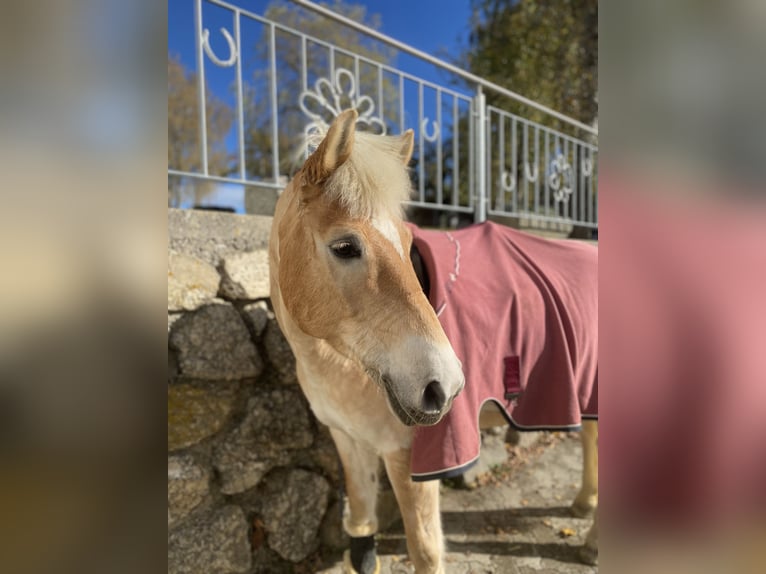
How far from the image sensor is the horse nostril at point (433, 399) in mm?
704

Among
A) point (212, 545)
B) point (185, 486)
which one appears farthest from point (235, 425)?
point (212, 545)

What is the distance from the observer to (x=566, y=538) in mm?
2080

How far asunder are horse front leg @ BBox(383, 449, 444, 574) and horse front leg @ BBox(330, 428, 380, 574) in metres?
0.33

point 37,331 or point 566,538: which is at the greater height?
point 37,331

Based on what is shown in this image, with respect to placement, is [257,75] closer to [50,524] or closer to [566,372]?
[566,372]

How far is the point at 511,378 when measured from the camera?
1.13m

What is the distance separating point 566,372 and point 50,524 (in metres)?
1.19

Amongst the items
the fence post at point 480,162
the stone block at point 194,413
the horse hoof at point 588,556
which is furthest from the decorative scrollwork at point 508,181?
the stone block at point 194,413

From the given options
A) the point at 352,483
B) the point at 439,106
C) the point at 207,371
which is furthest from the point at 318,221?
the point at 439,106

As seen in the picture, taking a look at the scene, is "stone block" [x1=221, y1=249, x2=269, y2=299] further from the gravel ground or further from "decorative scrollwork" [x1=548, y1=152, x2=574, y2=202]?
"decorative scrollwork" [x1=548, y1=152, x2=574, y2=202]

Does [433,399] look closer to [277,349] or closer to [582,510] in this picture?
[277,349]

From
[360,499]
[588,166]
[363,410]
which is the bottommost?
[360,499]

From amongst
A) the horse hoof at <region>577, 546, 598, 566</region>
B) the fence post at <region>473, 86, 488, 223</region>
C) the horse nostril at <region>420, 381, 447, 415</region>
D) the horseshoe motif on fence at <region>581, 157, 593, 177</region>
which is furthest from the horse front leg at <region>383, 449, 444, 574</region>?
the horseshoe motif on fence at <region>581, 157, 593, 177</region>

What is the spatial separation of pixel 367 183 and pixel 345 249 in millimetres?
129
